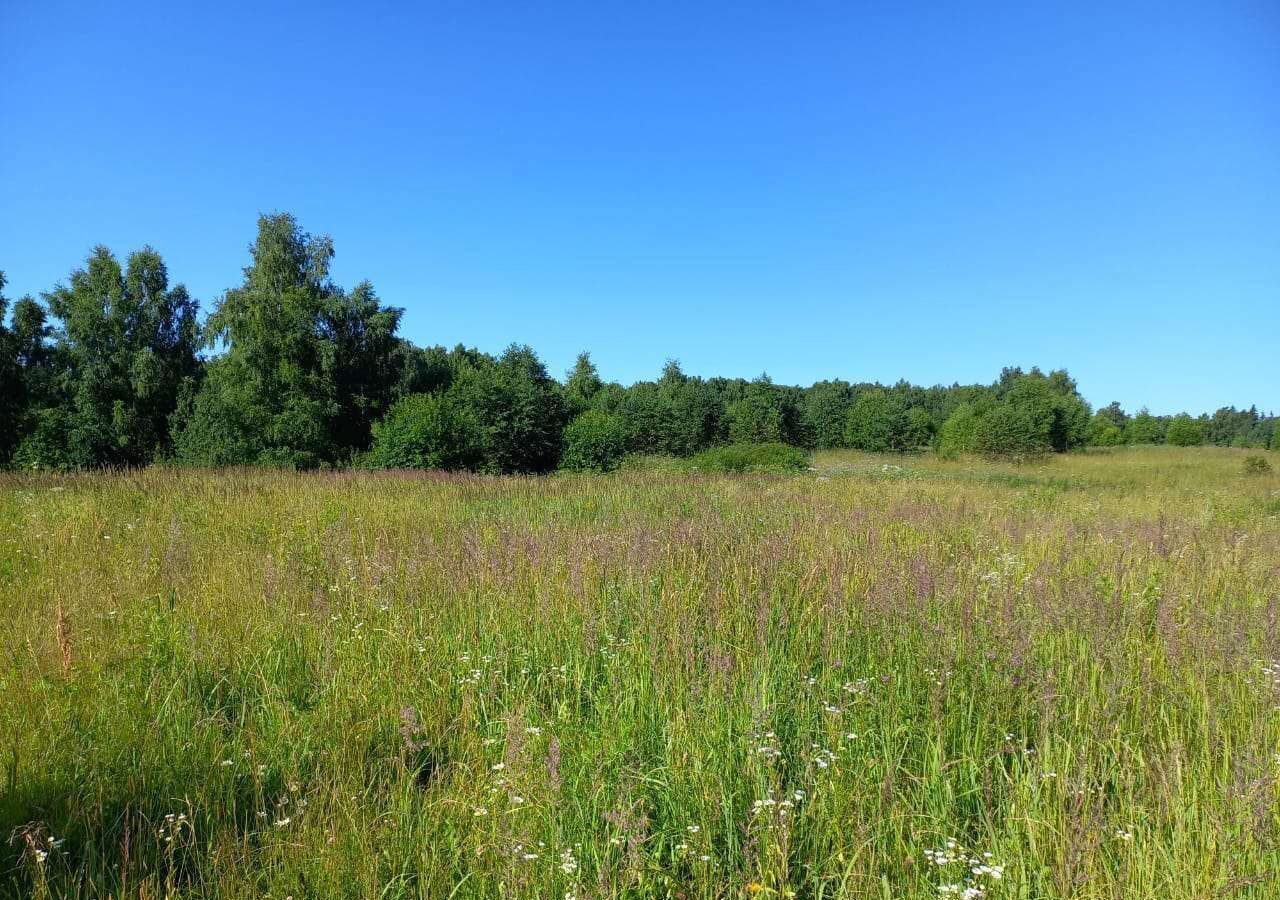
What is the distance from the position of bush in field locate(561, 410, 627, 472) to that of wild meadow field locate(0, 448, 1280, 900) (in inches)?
757

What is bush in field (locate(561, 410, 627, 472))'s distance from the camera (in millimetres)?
24750

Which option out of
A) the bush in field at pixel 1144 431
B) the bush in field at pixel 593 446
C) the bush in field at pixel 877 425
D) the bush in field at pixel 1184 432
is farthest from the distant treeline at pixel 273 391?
the bush in field at pixel 1144 431

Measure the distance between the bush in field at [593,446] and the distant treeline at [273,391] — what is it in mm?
59

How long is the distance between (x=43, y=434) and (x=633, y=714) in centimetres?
3742

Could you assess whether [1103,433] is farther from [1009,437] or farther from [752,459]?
[752,459]

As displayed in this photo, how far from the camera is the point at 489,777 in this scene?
232 cm

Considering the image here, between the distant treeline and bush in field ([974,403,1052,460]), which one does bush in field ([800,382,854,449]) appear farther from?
bush in field ([974,403,1052,460])

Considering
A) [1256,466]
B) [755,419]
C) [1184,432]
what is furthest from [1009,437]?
[1184,432]

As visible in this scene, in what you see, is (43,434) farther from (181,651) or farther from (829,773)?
(829,773)

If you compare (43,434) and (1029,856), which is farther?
(43,434)

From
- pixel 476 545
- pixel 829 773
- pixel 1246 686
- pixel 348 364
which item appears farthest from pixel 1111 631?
pixel 348 364

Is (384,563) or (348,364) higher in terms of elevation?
(348,364)

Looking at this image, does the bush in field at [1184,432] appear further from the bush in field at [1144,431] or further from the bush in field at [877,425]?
the bush in field at [877,425]

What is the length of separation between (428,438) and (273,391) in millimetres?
12809
